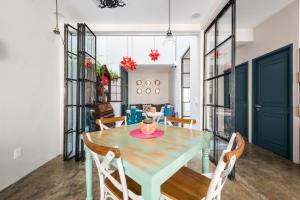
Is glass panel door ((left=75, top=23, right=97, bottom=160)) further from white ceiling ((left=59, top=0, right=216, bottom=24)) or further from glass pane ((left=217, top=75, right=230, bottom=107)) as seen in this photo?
glass pane ((left=217, top=75, right=230, bottom=107))

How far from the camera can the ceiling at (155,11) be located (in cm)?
245

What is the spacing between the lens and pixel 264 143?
3295 millimetres

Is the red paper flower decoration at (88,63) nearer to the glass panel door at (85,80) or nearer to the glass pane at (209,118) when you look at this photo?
the glass panel door at (85,80)

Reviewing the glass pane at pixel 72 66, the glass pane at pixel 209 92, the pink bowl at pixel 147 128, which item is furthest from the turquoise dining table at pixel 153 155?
the glass pane at pixel 72 66

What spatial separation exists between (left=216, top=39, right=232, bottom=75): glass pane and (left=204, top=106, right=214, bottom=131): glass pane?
0.71 metres

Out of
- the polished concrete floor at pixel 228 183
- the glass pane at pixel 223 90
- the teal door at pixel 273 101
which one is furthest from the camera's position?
the teal door at pixel 273 101

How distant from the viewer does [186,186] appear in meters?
1.10

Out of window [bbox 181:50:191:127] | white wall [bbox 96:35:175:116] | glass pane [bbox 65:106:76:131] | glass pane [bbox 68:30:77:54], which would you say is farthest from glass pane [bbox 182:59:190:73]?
glass pane [bbox 65:106:76:131]

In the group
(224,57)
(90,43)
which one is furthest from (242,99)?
(90,43)

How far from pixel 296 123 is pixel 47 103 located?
13.9 feet

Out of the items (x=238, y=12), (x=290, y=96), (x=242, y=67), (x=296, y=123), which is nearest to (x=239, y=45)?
(x=242, y=67)

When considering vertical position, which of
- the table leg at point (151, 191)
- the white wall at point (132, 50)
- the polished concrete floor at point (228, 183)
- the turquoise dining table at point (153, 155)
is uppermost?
the white wall at point (132, 50)

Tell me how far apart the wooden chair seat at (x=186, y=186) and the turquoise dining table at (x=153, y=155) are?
19cm

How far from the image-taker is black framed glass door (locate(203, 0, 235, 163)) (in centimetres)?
205
